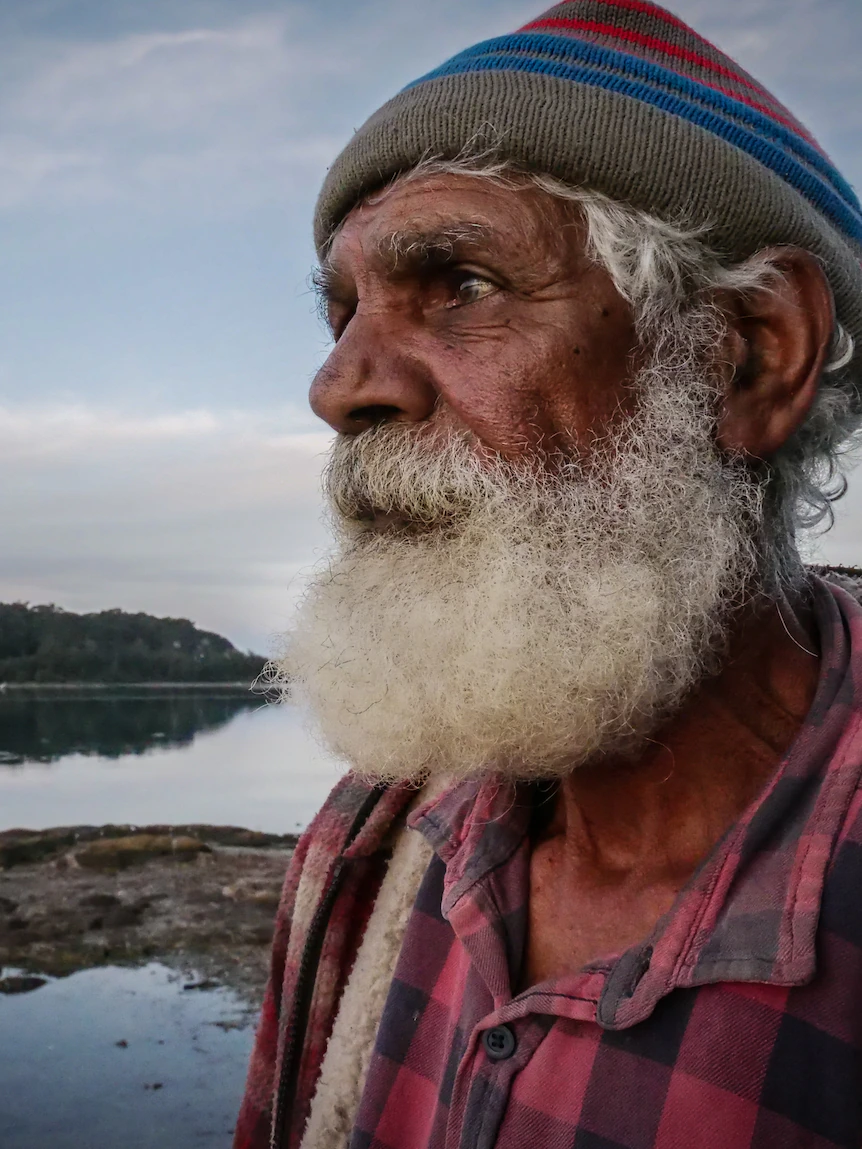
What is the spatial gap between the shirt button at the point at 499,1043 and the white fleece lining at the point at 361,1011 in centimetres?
44

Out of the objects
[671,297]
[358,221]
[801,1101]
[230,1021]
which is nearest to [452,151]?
[358,221]

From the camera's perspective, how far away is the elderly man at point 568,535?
1.50 m

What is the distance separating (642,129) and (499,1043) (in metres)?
1.56

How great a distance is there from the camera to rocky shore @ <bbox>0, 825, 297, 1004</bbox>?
17.8ft

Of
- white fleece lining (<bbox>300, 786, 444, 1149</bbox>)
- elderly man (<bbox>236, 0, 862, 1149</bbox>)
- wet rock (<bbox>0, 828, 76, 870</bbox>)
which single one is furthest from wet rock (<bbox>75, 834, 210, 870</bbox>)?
elderly man (<bbox>236, 0, 862, 1149</bbox>)

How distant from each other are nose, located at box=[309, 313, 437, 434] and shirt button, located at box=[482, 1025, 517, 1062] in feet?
3.34

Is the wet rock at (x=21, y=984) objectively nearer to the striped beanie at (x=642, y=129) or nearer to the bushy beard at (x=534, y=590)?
the bushy beard at (x=534, y=590)

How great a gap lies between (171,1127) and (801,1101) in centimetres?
354

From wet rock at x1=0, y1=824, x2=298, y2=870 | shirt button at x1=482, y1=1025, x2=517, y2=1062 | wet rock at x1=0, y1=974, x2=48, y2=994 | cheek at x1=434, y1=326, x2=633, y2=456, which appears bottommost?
wet rock at x1=0, y1=824, x2=298, y2=870

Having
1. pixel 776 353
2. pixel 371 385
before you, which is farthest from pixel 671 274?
pixel 371 385

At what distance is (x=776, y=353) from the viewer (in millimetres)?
1699

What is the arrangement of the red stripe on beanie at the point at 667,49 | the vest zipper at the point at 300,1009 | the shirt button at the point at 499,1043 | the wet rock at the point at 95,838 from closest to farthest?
1. the shirt button at the point at 499,1043
2. the red stripe on beanie at the point at 667,49
3. the vest zipper at the point at 300,1009
4. the wet rock at the point at 95,838

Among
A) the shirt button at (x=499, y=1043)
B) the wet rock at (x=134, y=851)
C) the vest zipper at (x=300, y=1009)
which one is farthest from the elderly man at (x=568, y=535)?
the wet rock at (x=134, y=851)

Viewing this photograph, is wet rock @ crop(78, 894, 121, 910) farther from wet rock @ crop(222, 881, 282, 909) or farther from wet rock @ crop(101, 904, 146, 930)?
wet rock @ crop(222, 881, 282, 909)
